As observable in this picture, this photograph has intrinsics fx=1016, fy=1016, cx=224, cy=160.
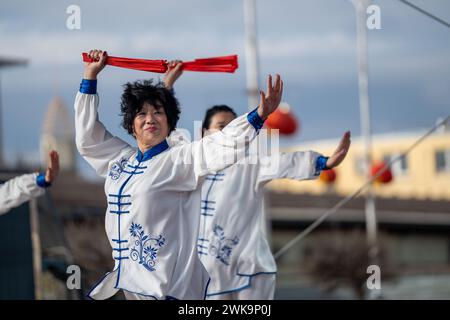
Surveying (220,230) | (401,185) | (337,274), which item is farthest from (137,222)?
(401,185)

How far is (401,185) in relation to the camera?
109 ft

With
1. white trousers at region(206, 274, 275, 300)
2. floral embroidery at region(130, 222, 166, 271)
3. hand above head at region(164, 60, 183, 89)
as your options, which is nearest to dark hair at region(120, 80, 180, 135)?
hand above head at region(164, 60, 183, 89)

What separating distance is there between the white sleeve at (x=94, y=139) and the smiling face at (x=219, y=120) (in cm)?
79

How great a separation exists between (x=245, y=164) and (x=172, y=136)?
528 mm

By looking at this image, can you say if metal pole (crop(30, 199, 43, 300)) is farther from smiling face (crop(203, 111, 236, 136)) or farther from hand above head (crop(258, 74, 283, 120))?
hand above head (crop(258, 74, 283, 120))

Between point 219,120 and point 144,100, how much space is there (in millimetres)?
920

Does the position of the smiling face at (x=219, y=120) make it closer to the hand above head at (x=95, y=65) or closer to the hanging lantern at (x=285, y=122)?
the hand above head at (x=95, y=65)

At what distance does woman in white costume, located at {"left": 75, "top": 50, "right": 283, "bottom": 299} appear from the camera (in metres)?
4.56

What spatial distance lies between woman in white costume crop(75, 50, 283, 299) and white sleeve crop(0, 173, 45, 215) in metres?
0.88

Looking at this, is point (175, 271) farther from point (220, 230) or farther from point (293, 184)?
point (293, 184)

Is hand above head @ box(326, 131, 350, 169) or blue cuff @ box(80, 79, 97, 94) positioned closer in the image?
blue cuff @ box(80, 79, 97, 94)

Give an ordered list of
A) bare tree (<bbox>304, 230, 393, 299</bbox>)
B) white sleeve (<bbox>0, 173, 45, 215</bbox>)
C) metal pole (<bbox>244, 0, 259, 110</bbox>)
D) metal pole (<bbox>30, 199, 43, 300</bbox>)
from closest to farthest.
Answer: white sleeve (<bbox>0, 173, 45, 215</bbox>), metal pole (<bbox>30, 199, 43, 300</bbox>), metal pole (<bbox>244, 0, 259, 110</bbox>), bare tree (<bbox>304, 230, 393, 299</bbox>)

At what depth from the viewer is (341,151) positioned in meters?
5.19

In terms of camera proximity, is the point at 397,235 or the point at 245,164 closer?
the point at 245,164
